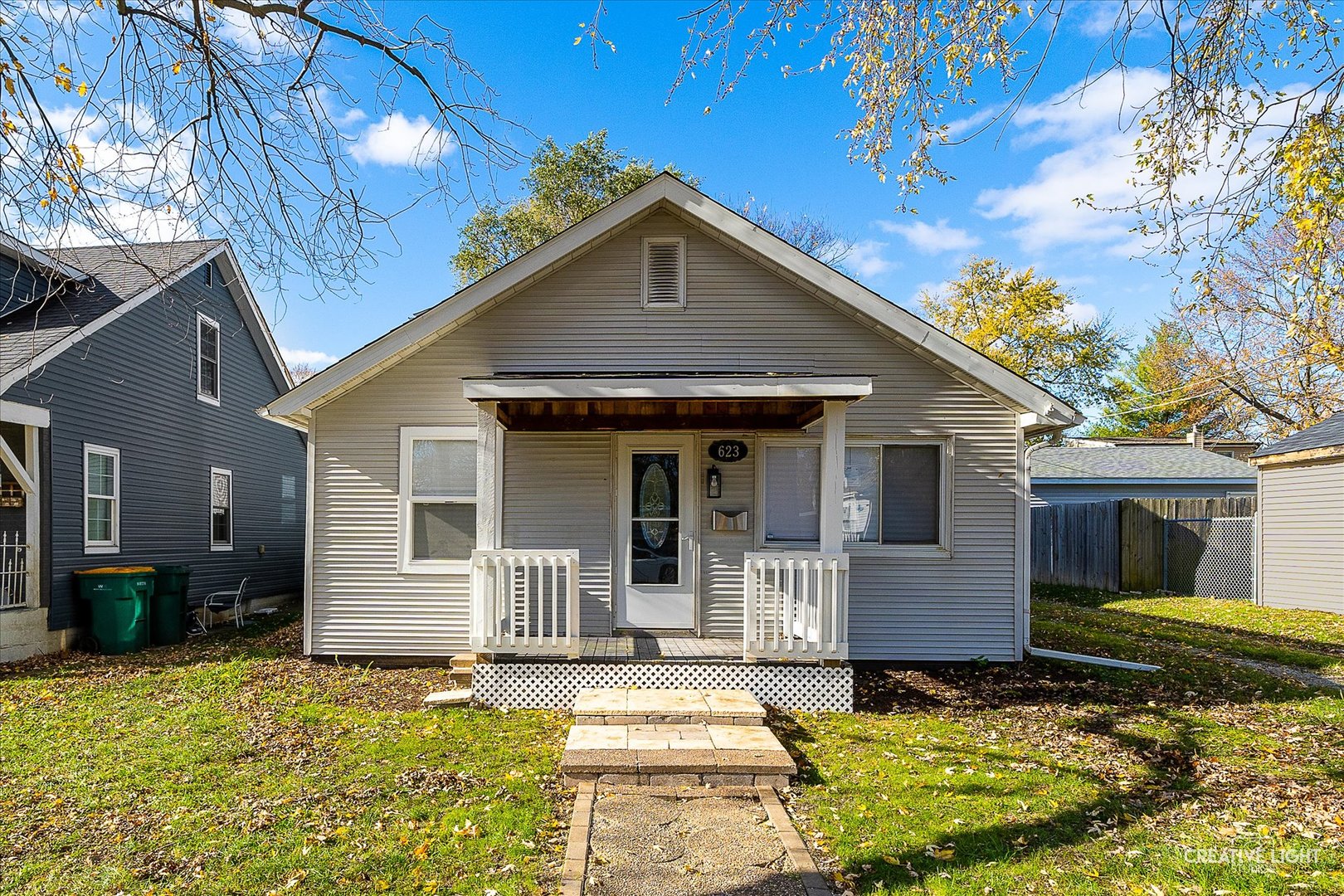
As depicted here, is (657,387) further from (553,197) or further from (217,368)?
(553,197)

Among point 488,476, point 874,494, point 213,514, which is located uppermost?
point 488,476

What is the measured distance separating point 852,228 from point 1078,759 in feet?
76.0

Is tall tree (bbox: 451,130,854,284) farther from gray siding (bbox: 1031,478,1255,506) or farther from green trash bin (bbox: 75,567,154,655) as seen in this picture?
green trash bin (bbox: 75,567,154,655)

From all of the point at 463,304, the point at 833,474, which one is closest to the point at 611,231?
the point at 463,304

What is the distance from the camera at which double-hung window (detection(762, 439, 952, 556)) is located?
8680 mm

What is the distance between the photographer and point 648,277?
29.0 ft

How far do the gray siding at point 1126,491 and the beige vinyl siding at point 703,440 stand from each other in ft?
45.3

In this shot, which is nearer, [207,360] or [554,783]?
[554,783]

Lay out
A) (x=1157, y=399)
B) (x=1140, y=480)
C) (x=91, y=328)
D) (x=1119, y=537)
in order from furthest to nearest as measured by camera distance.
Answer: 1. (x=1157, y=399)
2. (x=1140, y=480)
3. (x=1119, y=537)
4. (x=91, y=328)

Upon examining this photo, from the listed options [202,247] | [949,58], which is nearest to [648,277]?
[949,58]

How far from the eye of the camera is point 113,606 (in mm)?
10234

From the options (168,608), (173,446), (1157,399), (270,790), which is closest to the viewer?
(270,790)

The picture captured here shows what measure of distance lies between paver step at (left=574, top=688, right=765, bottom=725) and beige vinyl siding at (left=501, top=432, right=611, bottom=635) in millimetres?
1878

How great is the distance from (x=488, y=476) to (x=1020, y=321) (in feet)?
86.1
